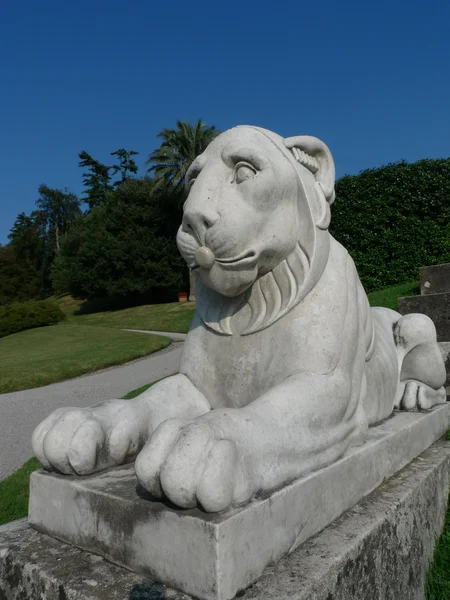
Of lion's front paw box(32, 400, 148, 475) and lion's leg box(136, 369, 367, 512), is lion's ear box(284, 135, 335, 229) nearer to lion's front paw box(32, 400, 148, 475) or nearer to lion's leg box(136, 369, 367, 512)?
lion's leg box(136, 369, 367, 512)

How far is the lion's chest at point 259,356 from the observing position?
1843mm

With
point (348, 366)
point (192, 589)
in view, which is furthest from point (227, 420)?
point (348, 366)

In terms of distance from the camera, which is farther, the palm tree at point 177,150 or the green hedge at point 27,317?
the palm tree at point 177,150

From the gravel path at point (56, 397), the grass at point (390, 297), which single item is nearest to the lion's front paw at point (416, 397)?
the gravel path at point (56, 397)

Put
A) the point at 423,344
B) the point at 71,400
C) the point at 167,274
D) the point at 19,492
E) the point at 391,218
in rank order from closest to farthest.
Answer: the point at 423,344
the point at 19,492
the point at 71,400
the point at 391,218
the point at 167,274

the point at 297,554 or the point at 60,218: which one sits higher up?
the point at 60,218

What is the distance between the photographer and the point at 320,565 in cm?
144

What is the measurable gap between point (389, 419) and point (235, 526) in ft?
4.79

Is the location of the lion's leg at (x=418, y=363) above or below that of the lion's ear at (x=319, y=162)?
below

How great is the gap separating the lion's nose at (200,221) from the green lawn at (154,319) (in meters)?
17.7

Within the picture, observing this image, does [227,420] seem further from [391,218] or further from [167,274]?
[167,274]

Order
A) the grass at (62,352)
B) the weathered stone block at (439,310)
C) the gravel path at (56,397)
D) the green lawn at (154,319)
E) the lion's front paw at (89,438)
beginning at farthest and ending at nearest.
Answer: the green lawn at (154,319) < the grass at (62,352) < the gravel path at (56,397) < the weathered stone block at (439,310) < the lion's front paw at (89,438)

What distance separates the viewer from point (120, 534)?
147 cm

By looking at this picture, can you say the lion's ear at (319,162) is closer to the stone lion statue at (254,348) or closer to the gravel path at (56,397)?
the stone lion statue at (254,348)
